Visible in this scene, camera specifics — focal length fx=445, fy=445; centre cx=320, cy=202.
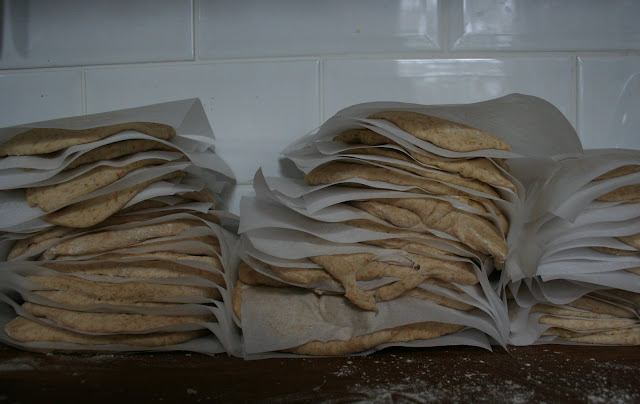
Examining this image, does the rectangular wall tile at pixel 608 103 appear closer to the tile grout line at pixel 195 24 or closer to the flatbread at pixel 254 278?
the flatbread at pixel 254 278

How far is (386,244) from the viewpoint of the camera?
0.75 meters

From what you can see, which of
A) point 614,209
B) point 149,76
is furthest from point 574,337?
point 149,76

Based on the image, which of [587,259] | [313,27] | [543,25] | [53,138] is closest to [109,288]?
[53,138]

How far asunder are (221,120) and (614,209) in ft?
2.71

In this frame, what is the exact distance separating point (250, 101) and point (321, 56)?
0.20m

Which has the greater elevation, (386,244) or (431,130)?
(431,130)

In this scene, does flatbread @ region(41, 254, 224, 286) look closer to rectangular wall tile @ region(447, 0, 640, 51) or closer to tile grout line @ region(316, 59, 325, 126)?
tile grout line @ region(316, 59, 325, 126)

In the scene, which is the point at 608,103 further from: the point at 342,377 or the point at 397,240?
the point at 342,377

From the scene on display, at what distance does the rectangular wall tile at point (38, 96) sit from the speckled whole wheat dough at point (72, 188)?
40cm

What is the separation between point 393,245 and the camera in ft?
2.46

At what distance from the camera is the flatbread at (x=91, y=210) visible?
768 millimetres

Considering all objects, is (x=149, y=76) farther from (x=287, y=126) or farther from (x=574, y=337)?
(x=574, y=337)

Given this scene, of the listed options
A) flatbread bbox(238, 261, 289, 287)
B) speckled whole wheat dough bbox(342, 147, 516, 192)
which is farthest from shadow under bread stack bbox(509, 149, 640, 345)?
flatbread bbox(238, 261, 289, 287)

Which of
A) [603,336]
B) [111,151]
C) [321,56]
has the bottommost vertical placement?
[603,336]
